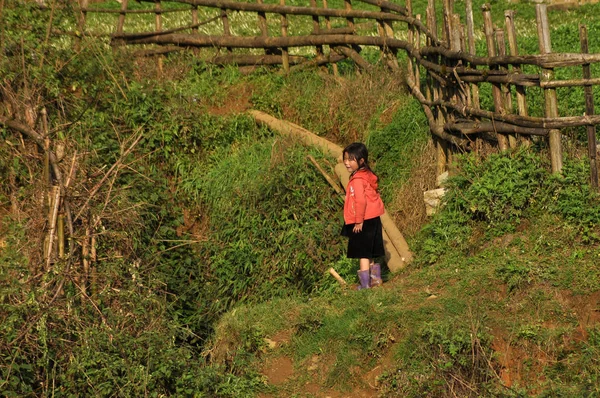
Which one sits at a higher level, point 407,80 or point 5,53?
point 5,53

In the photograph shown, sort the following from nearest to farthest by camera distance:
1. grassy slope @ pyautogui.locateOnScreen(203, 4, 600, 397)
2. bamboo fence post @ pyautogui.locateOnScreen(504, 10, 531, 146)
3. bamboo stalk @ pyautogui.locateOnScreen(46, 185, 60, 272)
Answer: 1. grassy slope @ pyautogui.locateOnScreen(203, 4, 600, 397)
2. bamboo stalk @ pyautogui.locateOnScreen(46, 185, 60, 272)
3. bamboo fence post @ pyautogui.locateOnScreen(504, 10, 531, 146)

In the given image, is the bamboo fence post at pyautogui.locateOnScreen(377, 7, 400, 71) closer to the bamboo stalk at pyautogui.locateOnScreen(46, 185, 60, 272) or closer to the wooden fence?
the wooden fence

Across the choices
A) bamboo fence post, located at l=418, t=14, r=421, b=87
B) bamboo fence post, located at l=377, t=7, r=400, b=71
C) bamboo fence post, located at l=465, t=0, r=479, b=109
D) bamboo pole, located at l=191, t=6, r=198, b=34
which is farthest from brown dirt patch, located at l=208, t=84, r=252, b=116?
bamboo fence post, located at l=465, t=0, r=479, b=109

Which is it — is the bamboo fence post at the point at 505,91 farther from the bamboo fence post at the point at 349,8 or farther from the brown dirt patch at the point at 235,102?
the brown dirt patch at the point at 235,102

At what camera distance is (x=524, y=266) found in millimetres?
7891

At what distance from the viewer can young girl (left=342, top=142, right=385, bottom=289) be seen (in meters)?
8.84

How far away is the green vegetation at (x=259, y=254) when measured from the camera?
7.38m

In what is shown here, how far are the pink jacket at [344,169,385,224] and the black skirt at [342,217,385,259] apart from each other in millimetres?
106

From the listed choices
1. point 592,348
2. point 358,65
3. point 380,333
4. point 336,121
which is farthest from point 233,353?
point 358,65

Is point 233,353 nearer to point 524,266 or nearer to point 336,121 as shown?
point 524,266

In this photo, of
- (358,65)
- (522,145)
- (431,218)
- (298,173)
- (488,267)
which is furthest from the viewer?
(358,65)

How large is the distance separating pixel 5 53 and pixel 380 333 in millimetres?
5767

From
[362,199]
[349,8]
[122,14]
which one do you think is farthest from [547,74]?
[122,14]

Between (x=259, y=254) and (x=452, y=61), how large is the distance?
9.41ft
